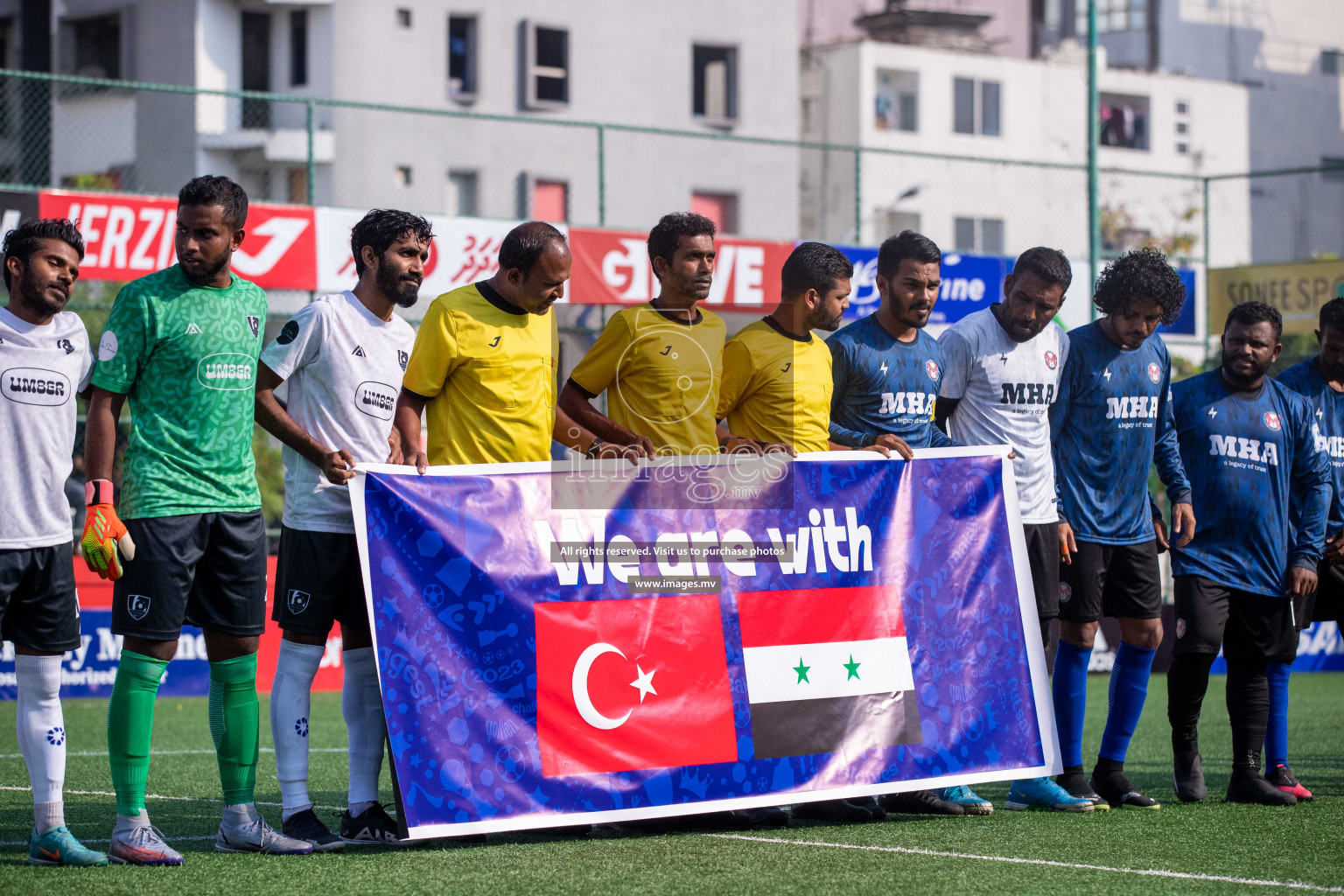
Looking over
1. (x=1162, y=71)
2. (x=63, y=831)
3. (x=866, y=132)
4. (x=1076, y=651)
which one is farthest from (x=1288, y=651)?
(x=1162, y=71)

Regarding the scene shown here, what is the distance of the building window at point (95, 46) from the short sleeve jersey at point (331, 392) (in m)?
32.6

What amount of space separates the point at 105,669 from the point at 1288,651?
29.2 ft

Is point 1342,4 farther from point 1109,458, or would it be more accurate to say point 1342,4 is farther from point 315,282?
point 1109,458

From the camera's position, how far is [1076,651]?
24.0 ft

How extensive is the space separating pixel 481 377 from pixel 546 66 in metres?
32.4

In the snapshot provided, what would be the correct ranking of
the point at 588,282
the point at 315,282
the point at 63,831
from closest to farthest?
1. the point at 63,831
2. the point at 315,282
3. the point at 588,282

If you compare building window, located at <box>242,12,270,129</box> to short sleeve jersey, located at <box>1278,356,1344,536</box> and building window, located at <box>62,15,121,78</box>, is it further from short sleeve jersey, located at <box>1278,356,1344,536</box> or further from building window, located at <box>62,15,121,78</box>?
short sleeve jersey, located at <box>1278,356,1344,536</box>

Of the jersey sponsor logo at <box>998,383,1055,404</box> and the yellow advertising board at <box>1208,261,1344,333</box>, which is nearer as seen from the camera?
the jersey sponsor logo at <box>998,383,1055,404</box>

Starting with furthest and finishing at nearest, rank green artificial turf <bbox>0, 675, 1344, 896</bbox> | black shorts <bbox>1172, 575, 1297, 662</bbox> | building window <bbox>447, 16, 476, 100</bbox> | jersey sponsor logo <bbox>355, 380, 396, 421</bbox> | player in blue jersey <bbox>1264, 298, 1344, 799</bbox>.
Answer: building window <bbox>447, 16, 476, 100</bbox> < player in blue jersey <bbox>1264, 298, 1344, 799</bbox> < black shorts <bbox>1172, 575, 1297, 662</bbox> < jersey sponsor logo <bbox>355, 380, 396, 421</bbox> < green artificial turf <bbox>0, 675, 1344, 896</bbox>

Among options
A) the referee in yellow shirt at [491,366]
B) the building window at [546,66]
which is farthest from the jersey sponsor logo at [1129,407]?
the building window at [546,66]

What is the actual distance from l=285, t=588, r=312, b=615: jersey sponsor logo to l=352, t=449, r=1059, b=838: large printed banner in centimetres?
29

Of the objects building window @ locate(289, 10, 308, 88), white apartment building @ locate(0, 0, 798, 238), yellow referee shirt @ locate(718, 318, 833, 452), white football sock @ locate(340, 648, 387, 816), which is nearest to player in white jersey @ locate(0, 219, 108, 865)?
white football sock @ locate(340, 648, 387, 816)

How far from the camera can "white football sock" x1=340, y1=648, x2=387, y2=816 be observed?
20.4 feet

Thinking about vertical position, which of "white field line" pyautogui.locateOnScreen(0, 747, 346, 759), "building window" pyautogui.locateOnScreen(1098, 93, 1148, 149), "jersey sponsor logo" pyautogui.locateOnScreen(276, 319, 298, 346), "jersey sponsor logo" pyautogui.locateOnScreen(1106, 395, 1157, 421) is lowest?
"white field line" pyautogui.locateOnScreen(0, 747, 346, 759)
